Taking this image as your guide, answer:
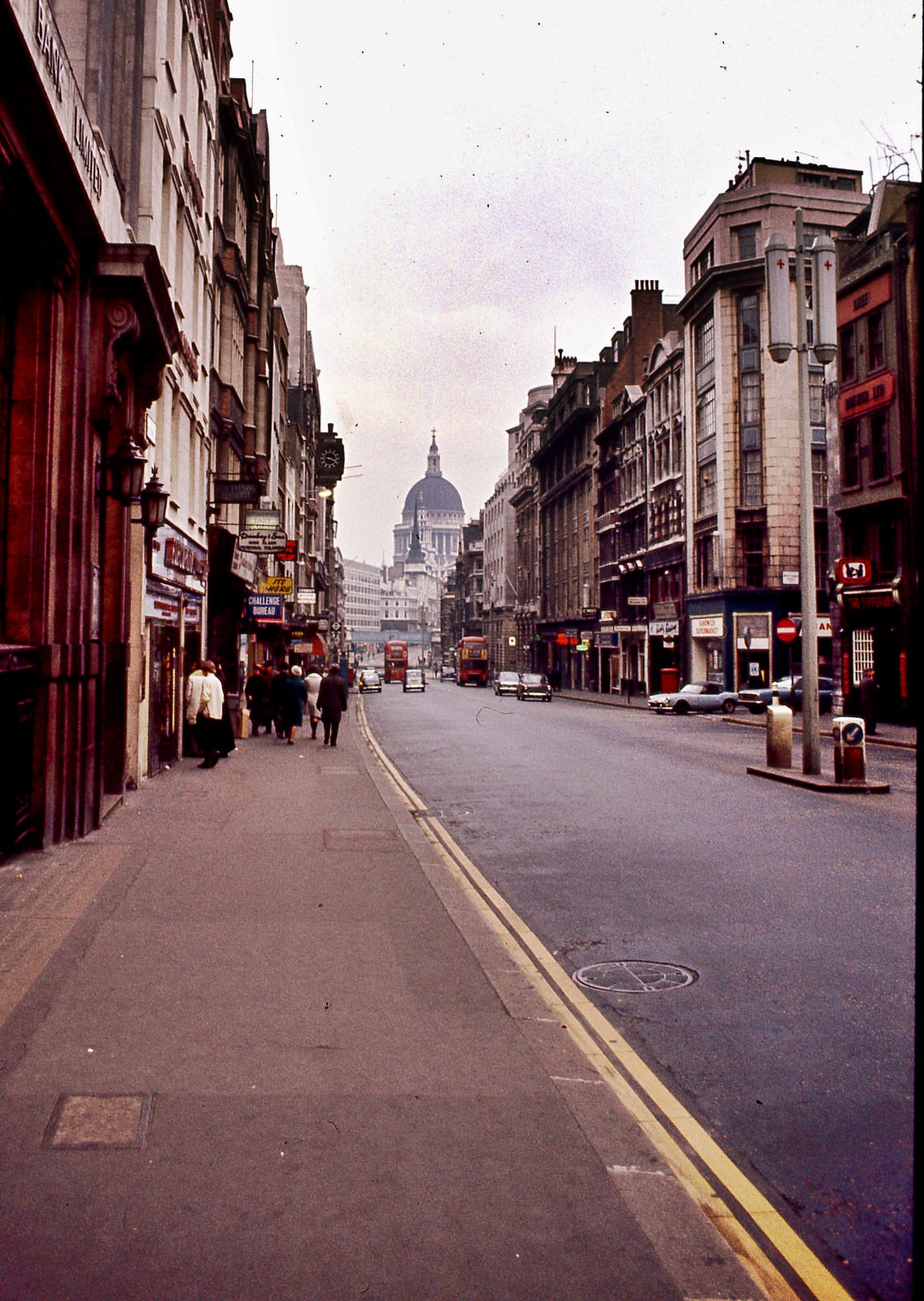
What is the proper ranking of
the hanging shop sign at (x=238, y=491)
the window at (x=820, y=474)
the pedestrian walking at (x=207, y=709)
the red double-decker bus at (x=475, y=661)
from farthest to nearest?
the red double-decker bus at (x=475, y=661) → the window at (x=820, y=474) → the hanging shop sign at (x=238, y=491) → the pedestrian walking at (x=207, y=709)

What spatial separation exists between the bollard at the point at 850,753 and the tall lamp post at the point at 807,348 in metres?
0.69

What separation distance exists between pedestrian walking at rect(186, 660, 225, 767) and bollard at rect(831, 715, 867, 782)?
1030 centimetres

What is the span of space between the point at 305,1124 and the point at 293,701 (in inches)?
911

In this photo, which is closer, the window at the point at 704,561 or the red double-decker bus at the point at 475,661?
the window at the point at 704,561

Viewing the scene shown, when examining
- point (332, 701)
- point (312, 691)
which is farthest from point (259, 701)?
point (332, 701)

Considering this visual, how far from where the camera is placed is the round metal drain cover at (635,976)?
22.3 ft

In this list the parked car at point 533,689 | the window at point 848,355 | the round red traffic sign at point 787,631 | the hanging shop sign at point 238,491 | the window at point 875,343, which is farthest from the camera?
the parked car at point 533,689

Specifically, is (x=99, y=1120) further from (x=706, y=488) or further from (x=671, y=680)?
(x=671, y=680)

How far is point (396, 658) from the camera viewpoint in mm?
112312

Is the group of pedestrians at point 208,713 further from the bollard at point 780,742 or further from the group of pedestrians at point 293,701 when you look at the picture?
the bollard at point 780,742

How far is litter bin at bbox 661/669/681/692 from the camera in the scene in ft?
183

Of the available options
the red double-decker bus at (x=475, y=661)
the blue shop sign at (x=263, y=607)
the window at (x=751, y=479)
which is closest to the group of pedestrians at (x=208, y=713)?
the blue shop sign at (x=263, y=607)

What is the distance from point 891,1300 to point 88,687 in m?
10.2

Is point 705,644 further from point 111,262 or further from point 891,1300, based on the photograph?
point 891,1300
